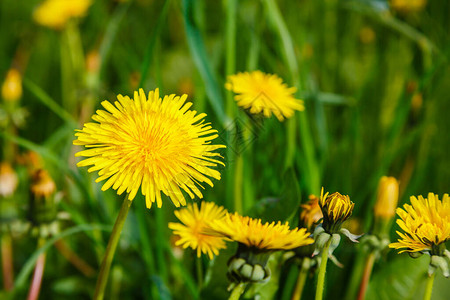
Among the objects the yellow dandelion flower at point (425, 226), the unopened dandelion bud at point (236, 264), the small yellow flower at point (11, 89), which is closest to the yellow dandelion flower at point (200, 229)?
the unopened dandelion bud at point (236, 264)

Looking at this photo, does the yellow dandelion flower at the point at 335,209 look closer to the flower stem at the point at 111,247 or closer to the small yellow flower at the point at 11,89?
the flower stem at the point at 111,247

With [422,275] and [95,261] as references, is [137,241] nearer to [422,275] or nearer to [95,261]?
[95,261]

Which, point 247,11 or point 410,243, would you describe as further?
point 247,11

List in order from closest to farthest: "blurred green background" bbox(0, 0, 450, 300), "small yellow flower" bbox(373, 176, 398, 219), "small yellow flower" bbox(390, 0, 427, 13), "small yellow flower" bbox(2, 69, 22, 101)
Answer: "small yellow flower" bbox(373, 176, 398, 219)
"blurred green background" bbox(0, 0, 450, 300)
"small yellow flower" bbox(2, 69, 22, 101)
"small yellow flower" bbox(390, 0, 427, 13)

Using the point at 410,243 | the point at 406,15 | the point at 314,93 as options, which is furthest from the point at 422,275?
the point at 406,15

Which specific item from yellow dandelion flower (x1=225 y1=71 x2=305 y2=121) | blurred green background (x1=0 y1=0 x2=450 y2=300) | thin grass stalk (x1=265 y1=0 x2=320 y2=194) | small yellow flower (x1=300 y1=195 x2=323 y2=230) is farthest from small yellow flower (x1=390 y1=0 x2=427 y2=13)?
small yellow flower (x1=300 y1=195 x2=323 y2=230)

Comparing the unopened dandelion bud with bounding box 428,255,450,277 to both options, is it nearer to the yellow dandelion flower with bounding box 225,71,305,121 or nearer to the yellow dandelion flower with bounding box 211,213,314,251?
the yellow dandelion flower with bounding box 211,213,314,251

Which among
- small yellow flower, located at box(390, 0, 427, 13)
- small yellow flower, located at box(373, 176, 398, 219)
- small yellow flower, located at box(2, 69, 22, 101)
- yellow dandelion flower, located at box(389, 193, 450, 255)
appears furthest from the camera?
small yellow flower, located at box(390, 0, 427, 13)
